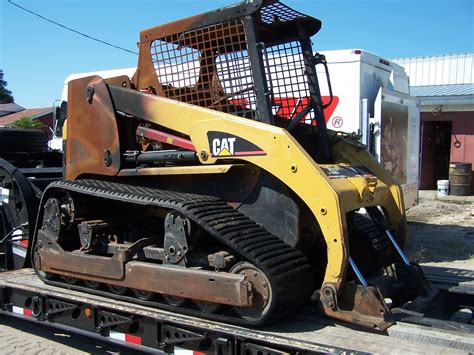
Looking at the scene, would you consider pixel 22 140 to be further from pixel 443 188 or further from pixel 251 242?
pixel 443 188

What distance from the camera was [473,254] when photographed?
9.09 meters

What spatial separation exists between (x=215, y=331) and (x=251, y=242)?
64 centimetres

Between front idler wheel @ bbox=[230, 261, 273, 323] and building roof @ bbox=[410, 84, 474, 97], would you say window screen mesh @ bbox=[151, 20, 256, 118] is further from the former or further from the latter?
building roof @ bbox=[410, 84, 474, 97]

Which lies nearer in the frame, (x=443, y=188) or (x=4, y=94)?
(x=443, y=188)

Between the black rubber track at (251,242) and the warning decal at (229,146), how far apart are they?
39cm

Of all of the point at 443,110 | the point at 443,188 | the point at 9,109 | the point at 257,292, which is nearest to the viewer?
the point at 257,292

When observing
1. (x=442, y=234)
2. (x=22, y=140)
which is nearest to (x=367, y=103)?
(x=442, y=234)

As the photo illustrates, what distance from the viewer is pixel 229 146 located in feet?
13.2

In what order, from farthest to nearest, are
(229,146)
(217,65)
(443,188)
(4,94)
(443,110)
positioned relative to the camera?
(4,94) → (443,110) → (443,188) → (217,65) → (229,146)

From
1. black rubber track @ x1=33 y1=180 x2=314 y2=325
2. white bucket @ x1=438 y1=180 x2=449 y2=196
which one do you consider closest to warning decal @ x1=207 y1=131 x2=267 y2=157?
black rubber track @ x1=33 y1=180 x2=314 y2=325

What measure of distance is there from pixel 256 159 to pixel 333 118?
480 cm

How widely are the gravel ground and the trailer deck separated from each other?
5012mm

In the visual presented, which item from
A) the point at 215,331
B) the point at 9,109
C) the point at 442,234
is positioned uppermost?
the point at 9,109

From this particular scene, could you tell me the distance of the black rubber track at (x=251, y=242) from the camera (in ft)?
12.0
